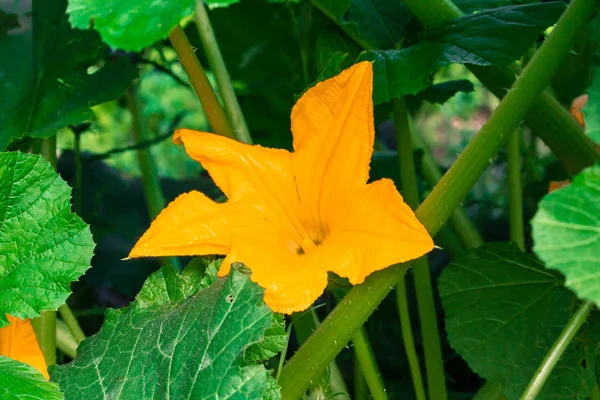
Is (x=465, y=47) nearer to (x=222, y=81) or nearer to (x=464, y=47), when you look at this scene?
(x=464, y=47)

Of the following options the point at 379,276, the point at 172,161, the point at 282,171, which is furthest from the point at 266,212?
the point at 172,161

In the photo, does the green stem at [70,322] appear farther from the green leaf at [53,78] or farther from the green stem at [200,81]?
the green stem at [200,81]

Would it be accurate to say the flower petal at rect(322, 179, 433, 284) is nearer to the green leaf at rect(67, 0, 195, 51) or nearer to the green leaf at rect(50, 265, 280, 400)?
the green leaf at rect(50, 265, 280, 400)

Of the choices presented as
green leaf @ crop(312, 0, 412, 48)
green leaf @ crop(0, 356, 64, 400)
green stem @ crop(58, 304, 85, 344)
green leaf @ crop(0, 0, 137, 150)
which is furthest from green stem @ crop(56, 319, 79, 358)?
green leaf @ crop(312, 0, 412, 48)

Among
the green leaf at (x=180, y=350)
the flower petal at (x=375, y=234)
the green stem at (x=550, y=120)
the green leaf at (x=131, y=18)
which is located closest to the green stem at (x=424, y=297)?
the green stem at (x=550, y=120)

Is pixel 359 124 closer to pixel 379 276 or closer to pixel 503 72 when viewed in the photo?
pixel 379 276

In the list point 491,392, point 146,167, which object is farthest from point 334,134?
point 146,167
